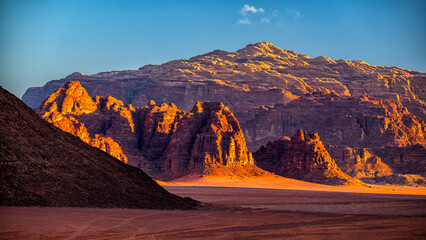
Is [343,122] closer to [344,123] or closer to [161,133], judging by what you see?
[344,123]

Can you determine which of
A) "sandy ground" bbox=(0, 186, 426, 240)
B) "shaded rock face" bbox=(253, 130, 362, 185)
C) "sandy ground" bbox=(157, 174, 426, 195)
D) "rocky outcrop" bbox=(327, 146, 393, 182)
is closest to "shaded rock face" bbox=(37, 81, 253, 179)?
"sandy ground" bbox=(157, 174, 426, 195)

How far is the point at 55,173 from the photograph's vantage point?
34.7 meters

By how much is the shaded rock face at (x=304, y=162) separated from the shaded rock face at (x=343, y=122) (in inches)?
2200

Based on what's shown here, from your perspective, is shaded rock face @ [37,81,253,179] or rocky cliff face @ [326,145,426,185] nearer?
shaded rock face @ [37,81,253,179]

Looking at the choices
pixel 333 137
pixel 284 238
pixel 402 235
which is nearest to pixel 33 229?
pixel 284 238

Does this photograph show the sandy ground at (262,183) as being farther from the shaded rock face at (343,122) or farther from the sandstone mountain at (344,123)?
the shaded rock face at (343,122)

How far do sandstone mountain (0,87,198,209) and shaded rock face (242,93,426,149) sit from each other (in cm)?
13100

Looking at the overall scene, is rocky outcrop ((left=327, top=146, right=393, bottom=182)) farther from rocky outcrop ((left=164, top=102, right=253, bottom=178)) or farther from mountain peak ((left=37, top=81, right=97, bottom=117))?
mountain peak ((left=37, top=81, right=97, bottom=117))

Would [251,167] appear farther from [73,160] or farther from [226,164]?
[73,160]

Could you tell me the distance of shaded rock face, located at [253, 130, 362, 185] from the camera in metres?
104

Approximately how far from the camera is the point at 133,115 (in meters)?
124

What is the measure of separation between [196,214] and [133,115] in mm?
88356

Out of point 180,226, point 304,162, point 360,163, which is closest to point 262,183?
point 304,162

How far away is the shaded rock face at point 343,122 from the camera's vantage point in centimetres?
16925
